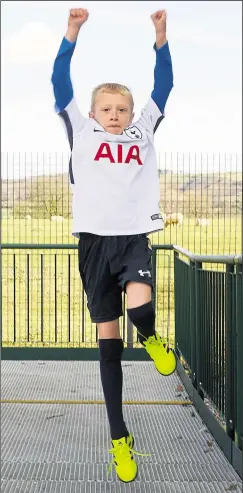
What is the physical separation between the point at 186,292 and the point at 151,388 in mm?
717

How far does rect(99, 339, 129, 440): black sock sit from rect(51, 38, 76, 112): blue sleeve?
73 cm

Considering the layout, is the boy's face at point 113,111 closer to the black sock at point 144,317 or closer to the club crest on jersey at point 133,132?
the club crest on jersey at point 133,132

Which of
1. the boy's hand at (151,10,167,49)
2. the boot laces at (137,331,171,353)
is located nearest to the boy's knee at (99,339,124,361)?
the boot laces at (137,331,171,353)

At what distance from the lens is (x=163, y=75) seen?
100 inches

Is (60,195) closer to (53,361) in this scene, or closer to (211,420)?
(53,361)

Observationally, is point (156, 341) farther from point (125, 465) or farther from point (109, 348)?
point (125, 465)

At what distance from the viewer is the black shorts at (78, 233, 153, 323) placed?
241cm

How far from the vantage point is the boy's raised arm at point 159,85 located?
2.52 m

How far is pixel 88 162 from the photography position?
2.37 metres

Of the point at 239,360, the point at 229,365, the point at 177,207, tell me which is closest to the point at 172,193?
the point at 177,207

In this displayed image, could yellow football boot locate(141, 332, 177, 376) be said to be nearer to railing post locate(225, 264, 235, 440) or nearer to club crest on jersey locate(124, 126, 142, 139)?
club crest on jersey locate(124, 126, 142, 139)

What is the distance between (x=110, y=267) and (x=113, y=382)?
1.31 feet

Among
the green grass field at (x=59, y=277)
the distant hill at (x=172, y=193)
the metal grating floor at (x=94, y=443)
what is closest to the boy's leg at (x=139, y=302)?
the metal grating floor at (x=94, y=443)

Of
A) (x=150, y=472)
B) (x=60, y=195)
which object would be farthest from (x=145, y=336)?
(x=60, y=195)
